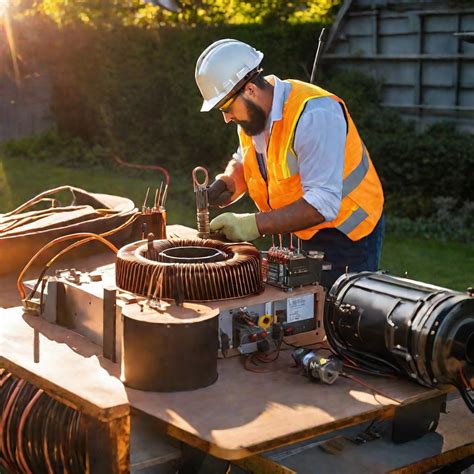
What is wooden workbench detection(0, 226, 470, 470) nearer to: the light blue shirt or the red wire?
the red wire

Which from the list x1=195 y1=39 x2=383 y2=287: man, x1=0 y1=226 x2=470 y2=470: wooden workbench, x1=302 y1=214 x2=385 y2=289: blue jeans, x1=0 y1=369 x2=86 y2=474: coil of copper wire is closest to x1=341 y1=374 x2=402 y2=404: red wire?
x1=0 y1=226 x2=470 y2=470: wooden workbench

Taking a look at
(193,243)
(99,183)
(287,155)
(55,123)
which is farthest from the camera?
(55,123)

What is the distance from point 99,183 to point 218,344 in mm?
9908

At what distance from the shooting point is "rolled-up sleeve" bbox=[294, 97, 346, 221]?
3.75 metres

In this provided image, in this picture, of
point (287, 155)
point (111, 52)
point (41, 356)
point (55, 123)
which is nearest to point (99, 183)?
point (111, 52)

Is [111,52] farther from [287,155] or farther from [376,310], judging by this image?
[376,310]

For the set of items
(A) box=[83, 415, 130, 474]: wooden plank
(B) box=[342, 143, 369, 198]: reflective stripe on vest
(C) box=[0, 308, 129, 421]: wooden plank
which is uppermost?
(B) box=[342, 143, 369, 198]: reflective stripe on vest

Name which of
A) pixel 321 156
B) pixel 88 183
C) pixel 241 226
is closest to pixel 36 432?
pixel 241 226

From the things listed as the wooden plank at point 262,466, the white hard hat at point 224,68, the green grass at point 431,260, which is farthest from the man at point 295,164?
the green grass at point 431,260

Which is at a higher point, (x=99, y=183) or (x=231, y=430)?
(x=231, y=430)

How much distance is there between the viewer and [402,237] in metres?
9.49

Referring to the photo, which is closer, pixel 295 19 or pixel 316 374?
pixel 316 374

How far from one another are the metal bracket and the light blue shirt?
3.52 feet

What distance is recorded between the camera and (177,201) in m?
11.2
